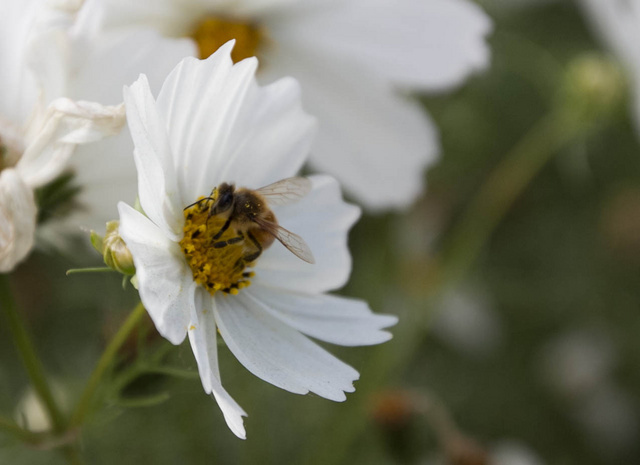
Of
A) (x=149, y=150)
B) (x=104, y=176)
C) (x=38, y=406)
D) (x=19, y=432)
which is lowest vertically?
(x=38, y=406)

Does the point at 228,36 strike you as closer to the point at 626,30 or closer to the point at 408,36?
the point at 408,36

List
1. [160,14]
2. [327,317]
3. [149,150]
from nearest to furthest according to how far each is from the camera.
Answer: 1. [149,150]
2. [327,317]
3. [160,14]

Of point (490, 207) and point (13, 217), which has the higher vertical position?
point (13, 217)

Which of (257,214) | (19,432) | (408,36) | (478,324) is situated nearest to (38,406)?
(19,432)

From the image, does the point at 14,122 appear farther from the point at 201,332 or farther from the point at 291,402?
the point at 291,402

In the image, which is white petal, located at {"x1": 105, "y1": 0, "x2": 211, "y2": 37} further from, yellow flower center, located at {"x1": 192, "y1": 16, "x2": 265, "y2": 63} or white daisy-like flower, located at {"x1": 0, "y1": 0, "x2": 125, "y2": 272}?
white daisy-like flower, located at {"x1": 0, "y1": 0, "x2": 125, "y2": 272}

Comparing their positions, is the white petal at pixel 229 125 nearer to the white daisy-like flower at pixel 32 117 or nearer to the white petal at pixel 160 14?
the white daisy-like flower at pixel 32 117

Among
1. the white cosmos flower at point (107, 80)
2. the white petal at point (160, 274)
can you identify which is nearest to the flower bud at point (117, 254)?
the white petal at point (160, 274)
